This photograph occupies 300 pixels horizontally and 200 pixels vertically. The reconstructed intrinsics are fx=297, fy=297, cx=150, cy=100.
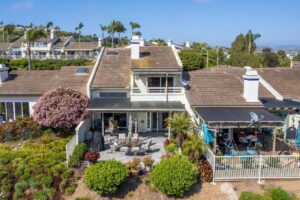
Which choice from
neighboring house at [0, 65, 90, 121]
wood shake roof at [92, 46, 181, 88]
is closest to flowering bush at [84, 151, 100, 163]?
wood shake roof at [92, 46, 181, 88]

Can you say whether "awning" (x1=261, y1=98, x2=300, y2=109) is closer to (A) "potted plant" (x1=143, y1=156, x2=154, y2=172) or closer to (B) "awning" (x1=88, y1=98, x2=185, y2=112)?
(B) "awning" (x1=88, y1=98, x2=185, y2=112)

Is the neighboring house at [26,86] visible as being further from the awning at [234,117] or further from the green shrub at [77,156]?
the awning at [234,117]

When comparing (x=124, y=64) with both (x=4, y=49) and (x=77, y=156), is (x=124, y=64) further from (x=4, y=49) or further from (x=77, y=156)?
(x=4, y=49)

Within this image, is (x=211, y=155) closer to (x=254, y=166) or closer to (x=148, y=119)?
(x=254, y=166)

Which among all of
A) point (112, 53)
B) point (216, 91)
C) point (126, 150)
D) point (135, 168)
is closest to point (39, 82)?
point (112, 53)

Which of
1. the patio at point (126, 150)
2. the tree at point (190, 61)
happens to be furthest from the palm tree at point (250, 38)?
the patio at point (126, 150)

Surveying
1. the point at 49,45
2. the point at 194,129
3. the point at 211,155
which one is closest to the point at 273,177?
the point at 211,155

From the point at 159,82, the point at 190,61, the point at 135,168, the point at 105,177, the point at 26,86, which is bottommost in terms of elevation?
the point at 135,168
